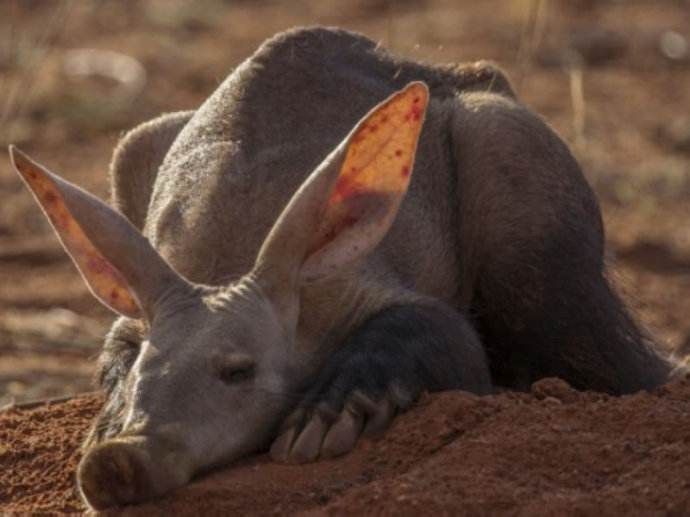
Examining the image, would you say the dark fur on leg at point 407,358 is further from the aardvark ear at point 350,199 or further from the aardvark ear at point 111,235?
the aardvark ear at point 111,235

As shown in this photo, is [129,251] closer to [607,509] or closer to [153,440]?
[153,440]

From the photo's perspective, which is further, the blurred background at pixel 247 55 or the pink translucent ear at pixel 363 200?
the blurred background at pixel 247 55

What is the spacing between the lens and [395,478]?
639 centimetres

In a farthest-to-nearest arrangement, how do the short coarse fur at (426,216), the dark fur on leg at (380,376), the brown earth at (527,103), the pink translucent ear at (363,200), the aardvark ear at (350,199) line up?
the short coarse fur at (426,216)
the pink translucent ear at (363,200)
the aardvark ear at (350,199)
the dark fur on leg at (380,376)
the brown earth at (527,103)

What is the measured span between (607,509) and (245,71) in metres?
3.37

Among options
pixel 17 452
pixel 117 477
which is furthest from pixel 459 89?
pixel 117 477

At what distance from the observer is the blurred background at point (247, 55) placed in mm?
11414

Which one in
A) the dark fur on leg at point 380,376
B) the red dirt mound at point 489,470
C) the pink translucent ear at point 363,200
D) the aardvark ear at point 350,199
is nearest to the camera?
the red dirt mound at point 489,470

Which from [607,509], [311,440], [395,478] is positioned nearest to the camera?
[607,509]

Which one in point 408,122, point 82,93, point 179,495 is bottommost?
point 82,93

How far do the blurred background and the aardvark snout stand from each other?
259 cm

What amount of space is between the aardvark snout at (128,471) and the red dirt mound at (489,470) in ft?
0.17

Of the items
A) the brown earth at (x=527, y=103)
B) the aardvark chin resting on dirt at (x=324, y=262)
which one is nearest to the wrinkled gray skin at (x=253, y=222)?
the aardvark chin resting on dirt at (x=324, y=262)

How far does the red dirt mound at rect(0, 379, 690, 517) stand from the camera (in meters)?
6.12
